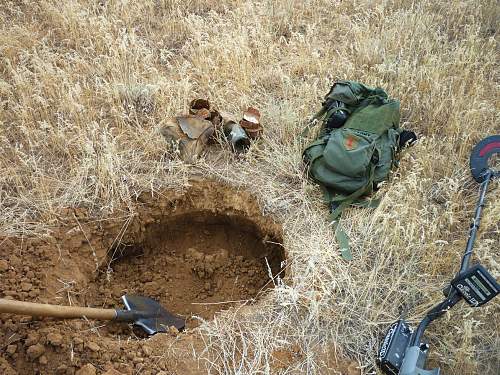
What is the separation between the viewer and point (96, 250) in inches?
126

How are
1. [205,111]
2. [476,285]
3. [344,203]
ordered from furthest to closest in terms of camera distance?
[205,111] < [344,203] < [476,285]

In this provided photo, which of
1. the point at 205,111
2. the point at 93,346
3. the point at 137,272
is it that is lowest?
the point at 137,272

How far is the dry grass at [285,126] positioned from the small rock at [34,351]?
0.86m

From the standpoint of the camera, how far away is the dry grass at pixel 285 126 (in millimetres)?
2666

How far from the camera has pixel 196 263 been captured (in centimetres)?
348

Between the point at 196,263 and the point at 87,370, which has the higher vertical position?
the point at 87,370

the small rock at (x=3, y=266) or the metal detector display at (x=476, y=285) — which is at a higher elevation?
the metal detector display at (x=476, y=285)

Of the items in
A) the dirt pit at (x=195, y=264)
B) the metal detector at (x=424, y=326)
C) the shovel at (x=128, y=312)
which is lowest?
the dirt pit at (x=195, y=264)

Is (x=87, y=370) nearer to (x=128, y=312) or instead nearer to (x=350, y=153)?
(x=128, y=312)

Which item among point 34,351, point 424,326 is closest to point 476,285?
point 424,326

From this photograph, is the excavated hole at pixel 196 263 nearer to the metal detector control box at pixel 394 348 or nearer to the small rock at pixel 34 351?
the small rock at pixel 34 351

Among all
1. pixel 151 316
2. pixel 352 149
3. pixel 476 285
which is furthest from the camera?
pixel 352 149

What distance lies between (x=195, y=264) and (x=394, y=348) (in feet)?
5.17

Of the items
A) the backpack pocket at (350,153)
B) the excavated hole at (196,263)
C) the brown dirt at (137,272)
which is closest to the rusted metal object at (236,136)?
the brown dirt at (137,272)
